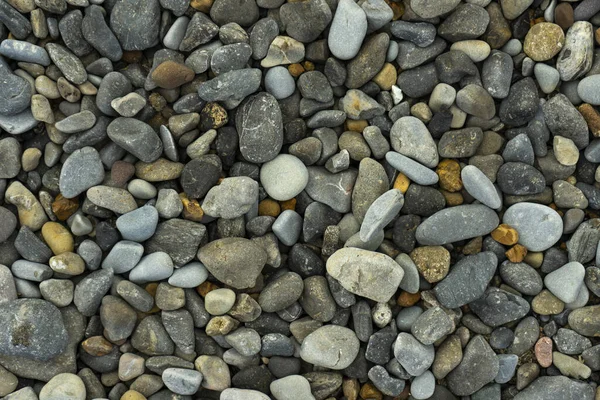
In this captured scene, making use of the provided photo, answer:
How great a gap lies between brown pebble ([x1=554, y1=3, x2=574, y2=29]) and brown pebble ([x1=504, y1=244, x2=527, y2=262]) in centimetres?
59

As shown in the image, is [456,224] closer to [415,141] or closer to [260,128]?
[415,141]

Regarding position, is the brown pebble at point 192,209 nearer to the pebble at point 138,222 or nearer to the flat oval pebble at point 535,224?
the pebble at point 138,222

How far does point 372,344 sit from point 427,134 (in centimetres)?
56

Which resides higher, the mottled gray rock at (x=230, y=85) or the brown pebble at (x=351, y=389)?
the mottled gray rock at (x=230, y=85)

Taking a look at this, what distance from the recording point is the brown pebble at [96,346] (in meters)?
1.38

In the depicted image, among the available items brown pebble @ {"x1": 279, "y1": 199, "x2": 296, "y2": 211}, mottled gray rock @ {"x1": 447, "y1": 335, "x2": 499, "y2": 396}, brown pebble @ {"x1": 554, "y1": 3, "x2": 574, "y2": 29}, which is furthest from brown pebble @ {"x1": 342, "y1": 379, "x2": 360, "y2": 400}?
brown pebble @ {"x1": 554, "y1": 3, "x2": 574, "y2": 29}

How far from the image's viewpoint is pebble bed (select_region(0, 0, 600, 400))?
1398mm

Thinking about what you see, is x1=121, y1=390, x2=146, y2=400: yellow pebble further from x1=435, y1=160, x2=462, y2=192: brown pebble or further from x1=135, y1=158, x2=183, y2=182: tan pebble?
x1=435, y1=160, x2=462, y2=192: brown pebble

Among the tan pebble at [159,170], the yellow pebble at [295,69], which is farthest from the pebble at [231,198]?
the yellow pebble at [295,69]

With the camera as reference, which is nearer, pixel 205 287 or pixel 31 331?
pixel 31 331

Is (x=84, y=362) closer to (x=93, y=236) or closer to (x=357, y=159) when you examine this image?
(x=93, y=236)

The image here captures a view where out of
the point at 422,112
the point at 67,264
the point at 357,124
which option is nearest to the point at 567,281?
the point at 422,112

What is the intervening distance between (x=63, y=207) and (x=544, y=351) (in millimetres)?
1292

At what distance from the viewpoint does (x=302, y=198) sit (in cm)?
148
